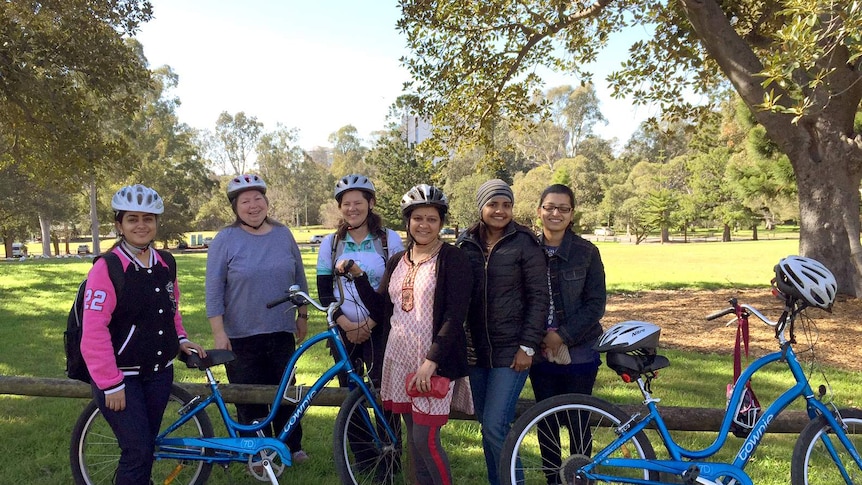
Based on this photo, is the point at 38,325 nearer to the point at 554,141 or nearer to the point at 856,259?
the point at 856,259

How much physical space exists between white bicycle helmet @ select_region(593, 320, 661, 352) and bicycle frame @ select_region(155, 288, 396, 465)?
141 cm

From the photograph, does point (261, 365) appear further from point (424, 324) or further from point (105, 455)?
point (424, 324)

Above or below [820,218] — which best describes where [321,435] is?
below

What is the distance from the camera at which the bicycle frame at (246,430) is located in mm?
3365

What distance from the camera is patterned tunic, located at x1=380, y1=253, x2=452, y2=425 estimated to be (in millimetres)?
2990

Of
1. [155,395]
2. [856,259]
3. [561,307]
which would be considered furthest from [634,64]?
[155,395]

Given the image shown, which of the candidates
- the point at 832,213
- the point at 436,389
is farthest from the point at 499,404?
the point at 832,213

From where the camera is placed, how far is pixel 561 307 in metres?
3.30

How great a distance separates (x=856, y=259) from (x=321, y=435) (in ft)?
30.8

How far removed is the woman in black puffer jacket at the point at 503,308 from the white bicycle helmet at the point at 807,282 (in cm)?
122

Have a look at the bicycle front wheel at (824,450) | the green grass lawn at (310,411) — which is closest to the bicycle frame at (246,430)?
the green grass lawn at (310,411)

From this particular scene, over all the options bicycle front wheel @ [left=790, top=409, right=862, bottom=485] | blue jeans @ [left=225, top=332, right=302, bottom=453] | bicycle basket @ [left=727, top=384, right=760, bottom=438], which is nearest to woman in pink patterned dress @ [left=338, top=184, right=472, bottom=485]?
blue jeans @ [left=225, top=332, right=302, bottom=453]

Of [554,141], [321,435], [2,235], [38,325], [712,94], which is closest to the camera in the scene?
[321,435]

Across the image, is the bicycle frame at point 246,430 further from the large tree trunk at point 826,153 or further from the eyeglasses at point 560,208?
the large tree trunk at point 826,153
